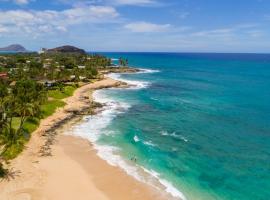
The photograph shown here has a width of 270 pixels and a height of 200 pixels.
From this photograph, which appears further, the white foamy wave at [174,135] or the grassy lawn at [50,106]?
the grassy lawn at [50,106]

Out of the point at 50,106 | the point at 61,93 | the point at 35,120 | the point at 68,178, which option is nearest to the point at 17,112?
the point at 35,120

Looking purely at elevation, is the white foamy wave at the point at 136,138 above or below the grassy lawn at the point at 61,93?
below

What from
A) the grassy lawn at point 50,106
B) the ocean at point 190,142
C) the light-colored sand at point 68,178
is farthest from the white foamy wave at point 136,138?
the grassy lawn at point 50,106

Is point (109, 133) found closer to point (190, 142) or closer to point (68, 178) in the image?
point (190, 142)

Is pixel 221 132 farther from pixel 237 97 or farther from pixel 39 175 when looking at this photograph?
pixel 237 97

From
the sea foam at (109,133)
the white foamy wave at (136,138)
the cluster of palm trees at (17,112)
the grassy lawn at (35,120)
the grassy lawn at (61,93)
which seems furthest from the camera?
the grassy lawn at (61,93)

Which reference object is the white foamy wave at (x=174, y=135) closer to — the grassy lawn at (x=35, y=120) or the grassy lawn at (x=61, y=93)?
the grassy lawn at (x=35, y=120)
